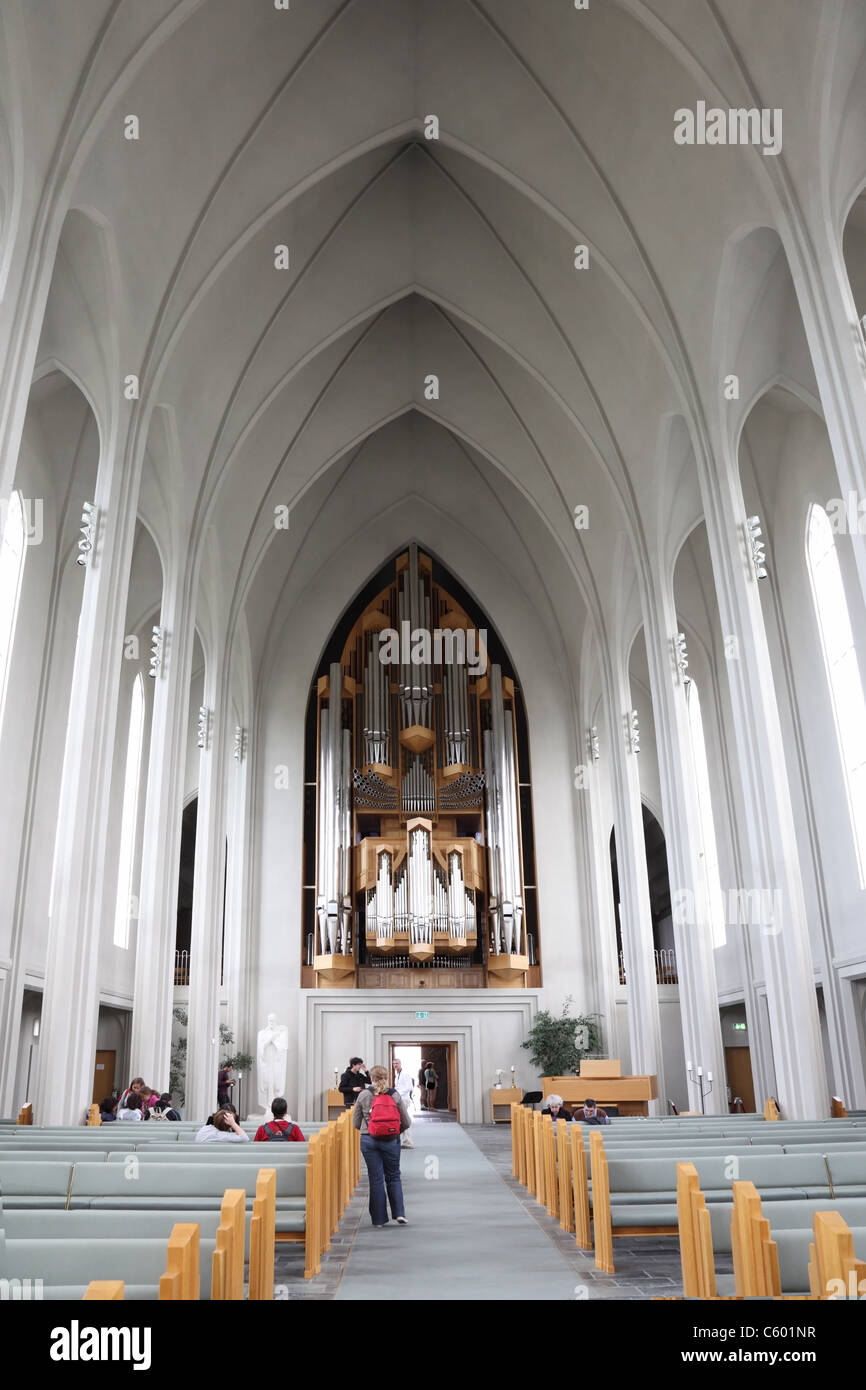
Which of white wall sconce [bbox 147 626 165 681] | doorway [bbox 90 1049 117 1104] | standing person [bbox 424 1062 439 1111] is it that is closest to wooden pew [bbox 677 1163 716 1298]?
white wall sconce [bbox 147 626 165 681]

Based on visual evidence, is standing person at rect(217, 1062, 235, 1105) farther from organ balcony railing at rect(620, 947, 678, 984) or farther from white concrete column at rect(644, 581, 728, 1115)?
organ balcony railing at rect(620, 947, 678, 984)

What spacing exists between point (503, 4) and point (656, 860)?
23.4 m

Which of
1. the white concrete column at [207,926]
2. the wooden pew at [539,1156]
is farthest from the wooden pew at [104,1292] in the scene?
the white concrete column at [207,926]

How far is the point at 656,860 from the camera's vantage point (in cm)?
3125

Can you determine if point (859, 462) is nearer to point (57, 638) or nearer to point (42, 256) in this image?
point (42, 256)

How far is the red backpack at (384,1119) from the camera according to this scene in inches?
313

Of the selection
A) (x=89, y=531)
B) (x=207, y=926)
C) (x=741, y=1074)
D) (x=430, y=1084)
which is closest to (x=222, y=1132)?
(x=89, y=531)

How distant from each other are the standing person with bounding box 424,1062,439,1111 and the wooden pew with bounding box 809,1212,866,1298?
77.5ft

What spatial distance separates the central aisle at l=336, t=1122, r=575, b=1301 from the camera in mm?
5508

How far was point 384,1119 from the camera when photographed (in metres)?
7.97

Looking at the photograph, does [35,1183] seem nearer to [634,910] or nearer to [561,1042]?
[634,910]

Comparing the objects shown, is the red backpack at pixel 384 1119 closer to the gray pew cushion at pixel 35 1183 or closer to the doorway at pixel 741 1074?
the gray pew cushion at pixel 35 1183

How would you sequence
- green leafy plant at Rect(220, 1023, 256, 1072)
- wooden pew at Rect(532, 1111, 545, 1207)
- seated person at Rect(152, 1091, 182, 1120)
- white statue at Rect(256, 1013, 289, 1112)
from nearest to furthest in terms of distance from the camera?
wooden pew at Rect(532, 1111, 545, 1207) < seated person at Rect(152, 1091, 182, 1120) < white statue at Rect(256, 1013, 289, 1112) < green leafy plant at Rect(220, 1023, 256, 1072)
